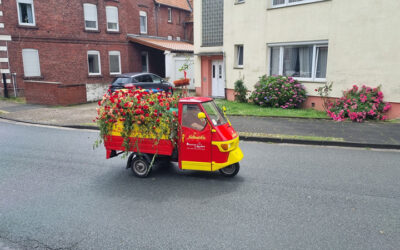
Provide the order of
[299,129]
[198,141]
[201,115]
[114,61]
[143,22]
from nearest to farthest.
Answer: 1. [201,115]
2. [198,141]
3. [299,129]
4. [114,61]
5. [143,22]

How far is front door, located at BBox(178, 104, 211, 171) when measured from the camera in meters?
5.81

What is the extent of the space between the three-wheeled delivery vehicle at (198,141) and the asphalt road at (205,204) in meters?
0.45

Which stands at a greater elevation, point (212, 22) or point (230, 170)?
point (212, 22)

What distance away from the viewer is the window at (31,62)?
19969 mm

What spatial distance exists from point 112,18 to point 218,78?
1167 cm

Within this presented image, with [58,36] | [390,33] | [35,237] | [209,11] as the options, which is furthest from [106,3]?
[35,237]

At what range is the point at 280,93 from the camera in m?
13.8

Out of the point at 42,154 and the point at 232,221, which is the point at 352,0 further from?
the point at 42,154

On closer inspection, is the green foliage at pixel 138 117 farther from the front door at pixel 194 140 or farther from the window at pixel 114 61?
the window at pixel 114 61

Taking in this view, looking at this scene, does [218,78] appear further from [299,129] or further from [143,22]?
[143,22]

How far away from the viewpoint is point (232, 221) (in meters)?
4.49

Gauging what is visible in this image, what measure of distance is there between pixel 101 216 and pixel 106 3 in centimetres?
2326

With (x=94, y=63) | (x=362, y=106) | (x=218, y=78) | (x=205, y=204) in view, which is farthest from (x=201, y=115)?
(x=94, y=63)

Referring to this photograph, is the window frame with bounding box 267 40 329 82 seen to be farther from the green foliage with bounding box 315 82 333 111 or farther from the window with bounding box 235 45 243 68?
the window with bounding box 235 45 243 68
